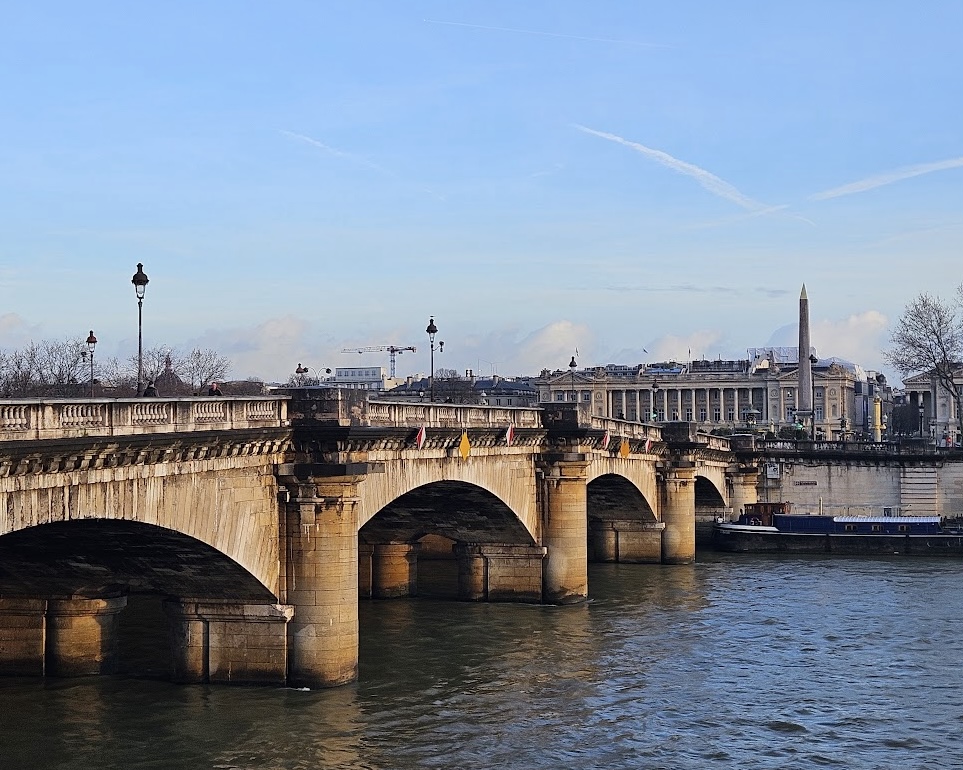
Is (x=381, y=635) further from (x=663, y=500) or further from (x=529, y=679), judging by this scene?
(x=663, y=500)

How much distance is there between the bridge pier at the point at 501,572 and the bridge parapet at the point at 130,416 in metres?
19.3

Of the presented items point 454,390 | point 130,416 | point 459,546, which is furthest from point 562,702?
point 454,390

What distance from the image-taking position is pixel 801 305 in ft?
456

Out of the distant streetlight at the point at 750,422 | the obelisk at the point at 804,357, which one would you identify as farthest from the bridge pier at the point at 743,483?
the obelisk at the point at 804,357

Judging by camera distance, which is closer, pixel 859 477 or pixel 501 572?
pixel 501 572

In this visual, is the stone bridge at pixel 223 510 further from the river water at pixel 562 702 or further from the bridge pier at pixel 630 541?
the bridge pier at pixel 630 541

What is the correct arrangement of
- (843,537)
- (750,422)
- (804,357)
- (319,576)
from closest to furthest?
(319,576) < (843,537) < (804,357) < (750,422)

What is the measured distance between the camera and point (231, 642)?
3306cm

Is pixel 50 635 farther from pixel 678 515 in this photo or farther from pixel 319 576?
pixel 678 515

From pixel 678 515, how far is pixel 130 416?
46561mm

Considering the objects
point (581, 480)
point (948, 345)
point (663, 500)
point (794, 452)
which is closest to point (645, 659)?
point (581, 480)

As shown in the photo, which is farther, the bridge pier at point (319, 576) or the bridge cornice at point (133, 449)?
the bridge pier at point (319, 576)

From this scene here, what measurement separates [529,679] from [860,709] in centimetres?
868

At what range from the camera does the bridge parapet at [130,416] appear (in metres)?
22.6
